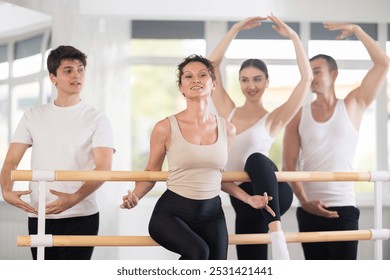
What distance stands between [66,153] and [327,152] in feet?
3.80

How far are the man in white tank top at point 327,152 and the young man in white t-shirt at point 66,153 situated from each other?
3.09 feet

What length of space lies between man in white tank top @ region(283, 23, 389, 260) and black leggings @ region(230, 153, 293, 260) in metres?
0.33

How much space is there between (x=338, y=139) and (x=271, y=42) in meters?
0.99

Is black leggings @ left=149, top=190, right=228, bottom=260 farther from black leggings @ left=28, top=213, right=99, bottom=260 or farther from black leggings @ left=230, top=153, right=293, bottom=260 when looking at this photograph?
black leggings @ left=28, top=213, right=99, bottom=260

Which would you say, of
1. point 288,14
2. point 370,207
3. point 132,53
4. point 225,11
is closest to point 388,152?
point 370,207

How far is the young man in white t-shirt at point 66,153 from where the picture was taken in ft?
8.66

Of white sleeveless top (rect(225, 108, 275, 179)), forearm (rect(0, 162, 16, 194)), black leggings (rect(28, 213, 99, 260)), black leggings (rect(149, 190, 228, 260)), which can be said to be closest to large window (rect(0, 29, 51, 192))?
forearm (rect(0, 162, 16, 194))

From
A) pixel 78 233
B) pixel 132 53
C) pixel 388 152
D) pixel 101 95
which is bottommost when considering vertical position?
pixel 78 233

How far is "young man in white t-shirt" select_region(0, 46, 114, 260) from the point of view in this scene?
2.64 metres

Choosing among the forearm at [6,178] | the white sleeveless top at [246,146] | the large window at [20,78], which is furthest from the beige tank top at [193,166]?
the large window at [20,78]

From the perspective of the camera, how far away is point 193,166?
2385mm

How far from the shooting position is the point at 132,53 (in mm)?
3879

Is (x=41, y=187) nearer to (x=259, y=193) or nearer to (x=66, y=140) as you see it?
(x=66, y=140)

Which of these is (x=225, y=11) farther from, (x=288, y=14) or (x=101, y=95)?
(x=101, y=95)
